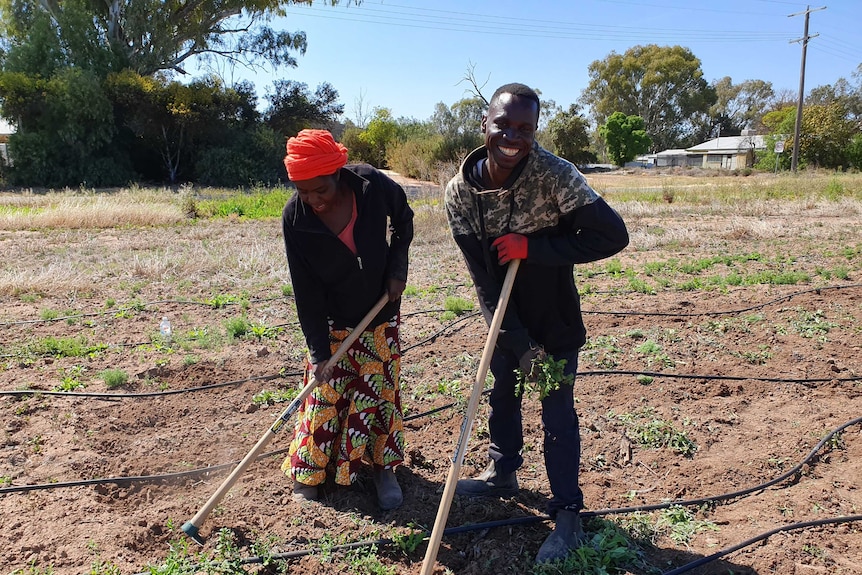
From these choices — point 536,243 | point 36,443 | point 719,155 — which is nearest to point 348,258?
point 536,243

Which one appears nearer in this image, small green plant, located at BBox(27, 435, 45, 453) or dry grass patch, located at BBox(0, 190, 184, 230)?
small green plant, located at BBox(27, 435, 45, 453)

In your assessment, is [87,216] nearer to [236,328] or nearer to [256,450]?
[236,328]

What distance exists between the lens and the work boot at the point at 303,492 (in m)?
2.90

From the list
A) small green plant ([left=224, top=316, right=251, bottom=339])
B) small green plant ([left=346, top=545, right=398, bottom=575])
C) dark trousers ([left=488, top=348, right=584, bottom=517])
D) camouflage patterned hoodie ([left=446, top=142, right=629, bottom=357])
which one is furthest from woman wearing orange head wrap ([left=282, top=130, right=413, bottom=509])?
small green plant ([left=224, top=316, right=251, bottom=339])

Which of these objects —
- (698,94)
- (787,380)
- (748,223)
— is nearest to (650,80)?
(698,94)

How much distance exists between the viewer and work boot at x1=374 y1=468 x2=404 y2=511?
283cm

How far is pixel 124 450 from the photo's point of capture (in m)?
3.43

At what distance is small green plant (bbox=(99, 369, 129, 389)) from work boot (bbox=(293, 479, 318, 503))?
199 cm

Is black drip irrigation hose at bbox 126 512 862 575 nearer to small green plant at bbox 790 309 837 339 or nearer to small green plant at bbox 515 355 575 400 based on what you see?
small green plant at bbox 515 355 575 400

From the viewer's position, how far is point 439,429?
3635 mm

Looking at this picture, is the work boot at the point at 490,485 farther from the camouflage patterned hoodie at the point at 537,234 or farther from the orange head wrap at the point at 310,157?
the orange head wrap at the point at 310,157

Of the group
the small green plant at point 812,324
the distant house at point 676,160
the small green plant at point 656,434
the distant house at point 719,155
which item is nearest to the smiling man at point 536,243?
the small green plant at point 656,434

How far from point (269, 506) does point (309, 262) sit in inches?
48.0

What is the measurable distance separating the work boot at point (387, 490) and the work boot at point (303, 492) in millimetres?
304
